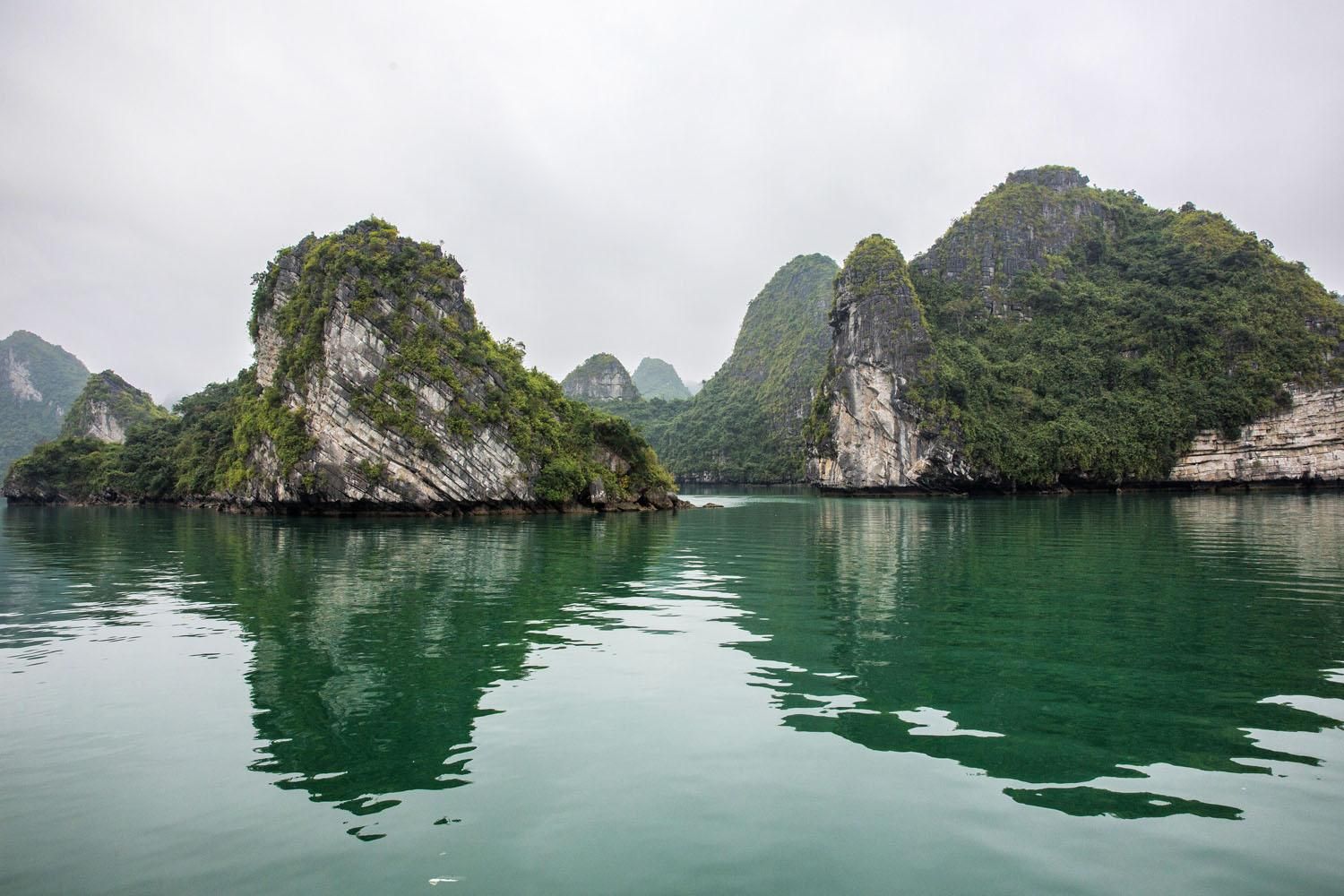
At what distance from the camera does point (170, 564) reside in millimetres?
19344

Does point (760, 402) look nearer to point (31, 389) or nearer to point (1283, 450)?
point (1283, 450)

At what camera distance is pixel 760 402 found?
13725 cm

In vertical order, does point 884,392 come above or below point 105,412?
above

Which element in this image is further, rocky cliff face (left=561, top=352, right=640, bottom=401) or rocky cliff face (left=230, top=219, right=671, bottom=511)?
rocky cliff face (left=561, top=352, right=640, bottom=401)

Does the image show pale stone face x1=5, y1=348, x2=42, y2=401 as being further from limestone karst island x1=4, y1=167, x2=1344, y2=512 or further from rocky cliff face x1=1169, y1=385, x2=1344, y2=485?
rocky cliff face x1=1169, y1=385, x2=1344, y2=485

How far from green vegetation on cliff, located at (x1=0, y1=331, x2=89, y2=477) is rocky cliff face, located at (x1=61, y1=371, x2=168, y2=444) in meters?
47.8

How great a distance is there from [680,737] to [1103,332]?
87.7 meters

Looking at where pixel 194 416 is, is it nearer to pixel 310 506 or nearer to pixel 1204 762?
pixel 310 506

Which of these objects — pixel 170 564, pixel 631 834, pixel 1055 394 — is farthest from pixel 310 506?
pixel 1055 394

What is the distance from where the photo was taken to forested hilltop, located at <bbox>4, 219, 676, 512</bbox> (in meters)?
41.8

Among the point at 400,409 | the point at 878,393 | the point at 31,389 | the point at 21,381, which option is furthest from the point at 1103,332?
the point at 21,381

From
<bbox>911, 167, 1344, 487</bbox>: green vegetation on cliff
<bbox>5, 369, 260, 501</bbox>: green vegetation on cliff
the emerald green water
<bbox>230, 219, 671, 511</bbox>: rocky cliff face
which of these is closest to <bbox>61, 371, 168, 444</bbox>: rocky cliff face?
<bbox>5, 369, 260, 501</bbox>: green vegetation on cliff

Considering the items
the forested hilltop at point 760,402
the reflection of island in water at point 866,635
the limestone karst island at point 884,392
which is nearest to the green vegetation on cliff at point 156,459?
the limestone karst island at point 884,392

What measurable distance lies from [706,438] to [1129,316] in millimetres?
67739
